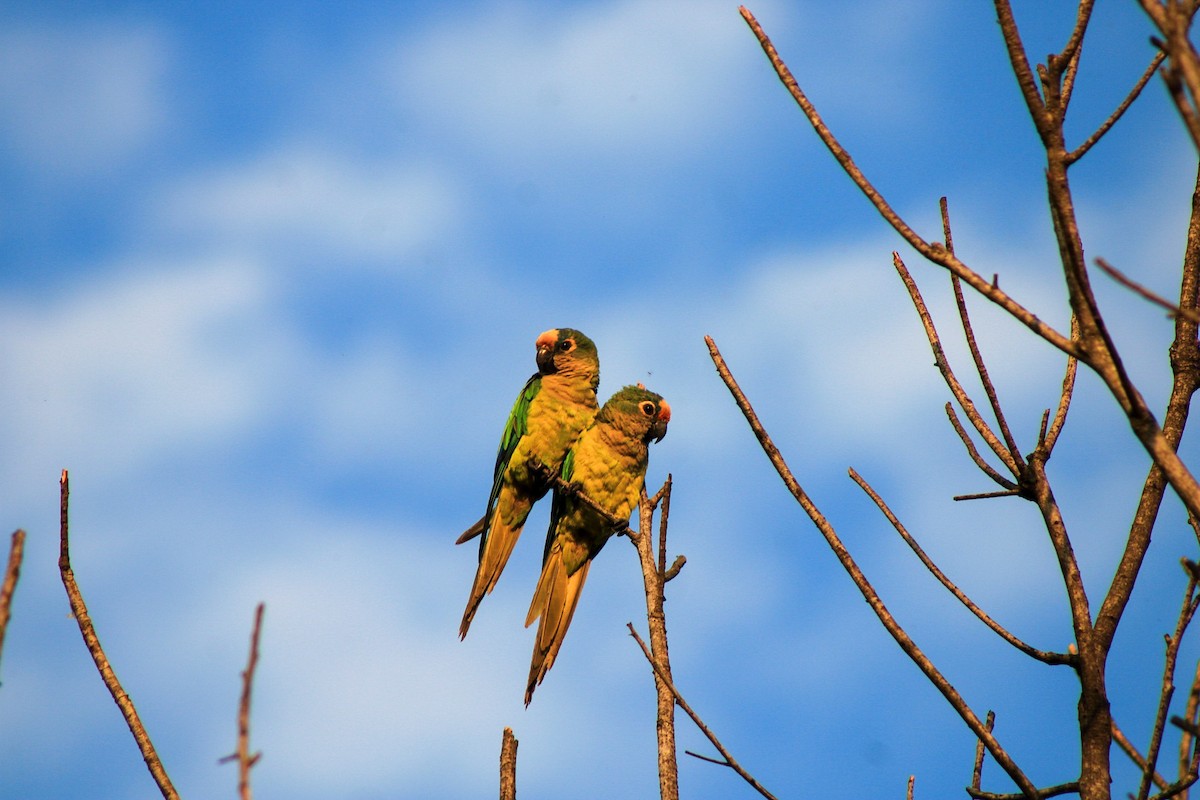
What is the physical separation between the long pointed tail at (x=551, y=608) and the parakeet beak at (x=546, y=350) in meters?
Answer: 1.69

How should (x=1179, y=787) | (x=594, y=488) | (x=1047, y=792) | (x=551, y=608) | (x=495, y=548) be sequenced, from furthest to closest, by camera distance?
1. (x=495, y=548)
2. (x=594, y=488)
3. (x=551, y=608)
4. (x=1047, y=792)
5. (x=1179, y=787)

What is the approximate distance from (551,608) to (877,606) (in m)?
4.15

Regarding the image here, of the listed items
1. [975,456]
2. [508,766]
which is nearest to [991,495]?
[975,456]

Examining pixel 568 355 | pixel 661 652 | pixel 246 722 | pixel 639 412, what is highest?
pixel 568 355

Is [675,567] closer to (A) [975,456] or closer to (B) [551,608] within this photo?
(A) [975,456]

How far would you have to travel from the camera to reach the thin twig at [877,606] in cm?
243

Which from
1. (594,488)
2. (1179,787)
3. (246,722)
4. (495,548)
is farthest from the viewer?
(495,548)

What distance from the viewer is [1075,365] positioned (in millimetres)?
3066

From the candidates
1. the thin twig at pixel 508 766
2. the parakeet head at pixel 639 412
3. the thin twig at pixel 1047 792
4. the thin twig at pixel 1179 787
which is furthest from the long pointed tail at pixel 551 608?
the thin twig at pixel 1179 787

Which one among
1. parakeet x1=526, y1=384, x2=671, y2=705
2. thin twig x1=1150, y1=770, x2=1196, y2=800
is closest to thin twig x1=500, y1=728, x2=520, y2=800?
thin twig x1=1150, y1=770, x2=1196, y2=800

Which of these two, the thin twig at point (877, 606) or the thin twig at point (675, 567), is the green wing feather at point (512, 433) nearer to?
the thin twig at point (675, 567)

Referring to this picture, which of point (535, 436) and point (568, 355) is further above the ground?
point (568, 355)

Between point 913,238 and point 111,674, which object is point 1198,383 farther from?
point 111,674

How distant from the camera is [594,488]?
6875 millimetres
